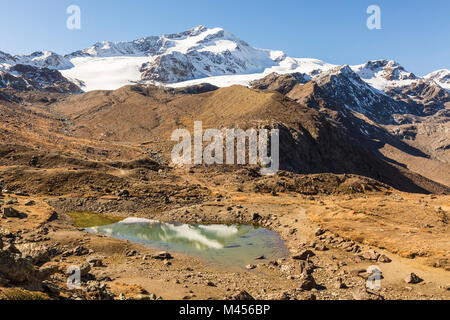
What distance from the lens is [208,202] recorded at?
46.8 m

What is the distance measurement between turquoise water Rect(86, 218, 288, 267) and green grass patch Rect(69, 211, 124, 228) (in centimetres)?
137

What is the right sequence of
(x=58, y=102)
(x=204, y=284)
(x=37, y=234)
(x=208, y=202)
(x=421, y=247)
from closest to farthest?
(x=204, y=284) → (x=421, y=247) → (x=37, y=234) → (x=208, y=202) → (x=58, y=102)

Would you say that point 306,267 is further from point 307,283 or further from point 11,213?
point 11,213

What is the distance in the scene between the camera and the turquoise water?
27172 mm

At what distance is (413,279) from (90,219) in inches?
1374

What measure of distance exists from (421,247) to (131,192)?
38102 mm

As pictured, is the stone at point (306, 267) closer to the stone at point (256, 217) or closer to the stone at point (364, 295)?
the stone at point (364, 295)

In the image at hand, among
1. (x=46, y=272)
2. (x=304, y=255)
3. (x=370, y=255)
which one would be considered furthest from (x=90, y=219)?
(x=370, y=255)

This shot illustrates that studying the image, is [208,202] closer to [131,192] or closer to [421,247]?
[131,192]

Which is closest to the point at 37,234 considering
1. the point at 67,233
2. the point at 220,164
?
the point at 67,233

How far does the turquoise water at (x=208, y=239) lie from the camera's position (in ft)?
89.1

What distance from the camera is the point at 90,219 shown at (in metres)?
39.2

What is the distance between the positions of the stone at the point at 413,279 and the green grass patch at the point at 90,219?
105 feet

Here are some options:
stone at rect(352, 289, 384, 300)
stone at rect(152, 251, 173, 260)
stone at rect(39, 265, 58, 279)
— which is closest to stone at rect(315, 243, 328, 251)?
stone at rect(352, 289, 384, 300)
